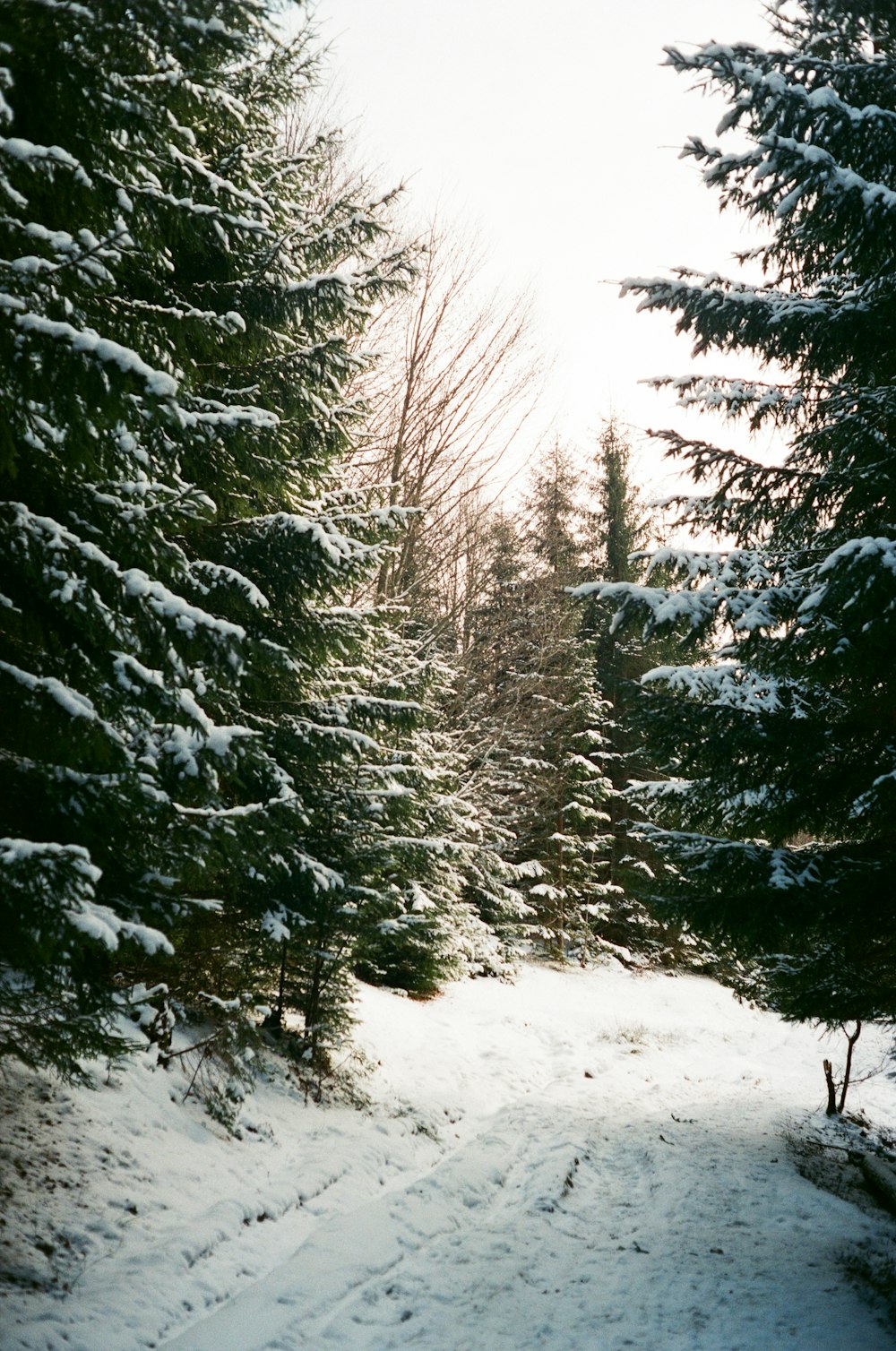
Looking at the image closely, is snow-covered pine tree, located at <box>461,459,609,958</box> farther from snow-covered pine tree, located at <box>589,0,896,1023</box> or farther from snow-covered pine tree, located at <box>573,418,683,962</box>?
snow-covered pine tree, located at <box>589,0,896,1023</box>

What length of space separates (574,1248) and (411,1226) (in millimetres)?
1295

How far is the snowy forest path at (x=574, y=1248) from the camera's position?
446 centimetres

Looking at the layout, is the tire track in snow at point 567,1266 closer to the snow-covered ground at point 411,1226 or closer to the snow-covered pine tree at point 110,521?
the snow-covered ground at point 411,1226

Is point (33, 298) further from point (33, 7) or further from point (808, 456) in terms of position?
point (808, 456)

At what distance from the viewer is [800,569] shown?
21.9 feet

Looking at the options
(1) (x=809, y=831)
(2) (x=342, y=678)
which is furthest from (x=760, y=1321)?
(2) (x=342, y=678)

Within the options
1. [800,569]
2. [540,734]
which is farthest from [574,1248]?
[540,734]

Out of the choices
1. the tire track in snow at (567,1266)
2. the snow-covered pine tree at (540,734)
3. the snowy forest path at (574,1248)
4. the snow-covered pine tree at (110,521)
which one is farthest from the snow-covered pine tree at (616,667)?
the snow-covered pine tree at (110,521)

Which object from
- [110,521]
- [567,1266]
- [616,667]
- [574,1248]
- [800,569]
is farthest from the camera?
[616,667]

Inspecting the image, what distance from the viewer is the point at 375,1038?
9.76 m

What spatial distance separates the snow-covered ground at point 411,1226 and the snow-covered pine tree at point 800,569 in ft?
6.59

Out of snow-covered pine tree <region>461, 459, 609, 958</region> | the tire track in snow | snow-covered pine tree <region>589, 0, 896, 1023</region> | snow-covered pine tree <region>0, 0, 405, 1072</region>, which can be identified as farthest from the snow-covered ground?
snow-covered pine tree <region>461, 459, 609, 958</region>

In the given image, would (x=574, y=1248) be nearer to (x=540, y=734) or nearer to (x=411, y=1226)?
(x=411, y=1226)

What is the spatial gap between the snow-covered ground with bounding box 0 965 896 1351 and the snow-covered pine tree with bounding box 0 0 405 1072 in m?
1.18
